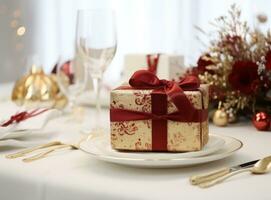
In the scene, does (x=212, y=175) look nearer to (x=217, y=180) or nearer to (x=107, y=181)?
(x=217, y=180)

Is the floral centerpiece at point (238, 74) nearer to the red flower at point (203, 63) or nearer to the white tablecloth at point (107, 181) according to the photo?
Answer: the red flower at point (203, 63)

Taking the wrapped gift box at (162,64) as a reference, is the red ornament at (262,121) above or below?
below

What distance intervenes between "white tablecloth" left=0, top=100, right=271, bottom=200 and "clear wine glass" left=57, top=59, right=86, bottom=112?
440 millimetres

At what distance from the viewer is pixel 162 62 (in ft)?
4.55

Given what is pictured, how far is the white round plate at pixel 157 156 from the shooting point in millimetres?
723

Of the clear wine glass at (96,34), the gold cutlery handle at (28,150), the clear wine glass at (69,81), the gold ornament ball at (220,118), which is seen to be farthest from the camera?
the clear wine glass at (69,81)

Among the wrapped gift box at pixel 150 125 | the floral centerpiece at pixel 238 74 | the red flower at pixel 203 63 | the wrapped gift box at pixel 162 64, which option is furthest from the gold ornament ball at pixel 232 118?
the wrapped gift box at pixel 150 125

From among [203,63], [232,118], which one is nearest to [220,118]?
[232,118]

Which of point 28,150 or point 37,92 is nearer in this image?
point 28,150

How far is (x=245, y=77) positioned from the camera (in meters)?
1.10

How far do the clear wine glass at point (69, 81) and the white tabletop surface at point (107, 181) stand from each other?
43 centimetres

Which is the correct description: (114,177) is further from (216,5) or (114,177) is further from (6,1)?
(6,1)

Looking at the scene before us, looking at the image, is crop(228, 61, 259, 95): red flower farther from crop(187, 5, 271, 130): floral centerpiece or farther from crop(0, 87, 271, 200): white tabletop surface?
crop(0, 87, 271, 200): white tabletop surface

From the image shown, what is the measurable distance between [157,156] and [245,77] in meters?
0.42
